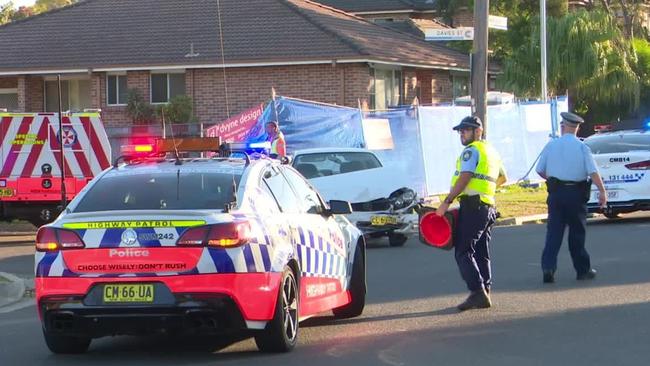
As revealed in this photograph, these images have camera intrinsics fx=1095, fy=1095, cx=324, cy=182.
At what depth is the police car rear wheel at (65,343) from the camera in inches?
311

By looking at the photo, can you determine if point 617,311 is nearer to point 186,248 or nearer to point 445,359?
point 445,359

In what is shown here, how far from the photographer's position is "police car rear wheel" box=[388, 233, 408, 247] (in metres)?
16.2

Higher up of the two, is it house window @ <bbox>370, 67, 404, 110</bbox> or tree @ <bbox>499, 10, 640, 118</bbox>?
tree @ <bbox>499, 10, 640, 118</bbox>

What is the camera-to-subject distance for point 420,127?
23422 mm

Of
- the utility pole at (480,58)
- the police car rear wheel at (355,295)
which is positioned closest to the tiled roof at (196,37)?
the utility pole at (480,58)

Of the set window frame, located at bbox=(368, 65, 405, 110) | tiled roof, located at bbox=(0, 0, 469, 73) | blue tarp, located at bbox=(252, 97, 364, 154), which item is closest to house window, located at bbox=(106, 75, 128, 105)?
tiled roof, located at bbox=(0, 0, 469, 73)

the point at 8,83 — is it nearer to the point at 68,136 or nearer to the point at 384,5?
the point at 68,136

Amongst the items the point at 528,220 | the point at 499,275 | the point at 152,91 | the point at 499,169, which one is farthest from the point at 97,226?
the point at 152,91

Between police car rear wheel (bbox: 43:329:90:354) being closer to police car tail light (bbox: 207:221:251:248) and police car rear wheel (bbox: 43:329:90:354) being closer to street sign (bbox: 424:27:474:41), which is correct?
police car tail light (bbox: 207:221:251:248)

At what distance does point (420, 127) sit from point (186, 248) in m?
16.6

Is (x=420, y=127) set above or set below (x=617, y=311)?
above

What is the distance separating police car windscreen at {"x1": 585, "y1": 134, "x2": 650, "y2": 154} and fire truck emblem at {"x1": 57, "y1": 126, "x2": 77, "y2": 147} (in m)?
8.57

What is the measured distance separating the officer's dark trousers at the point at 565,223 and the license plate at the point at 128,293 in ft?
17.7

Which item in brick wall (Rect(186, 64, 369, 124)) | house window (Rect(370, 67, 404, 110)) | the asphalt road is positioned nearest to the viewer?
the asphalt road
